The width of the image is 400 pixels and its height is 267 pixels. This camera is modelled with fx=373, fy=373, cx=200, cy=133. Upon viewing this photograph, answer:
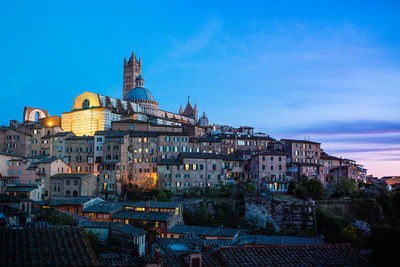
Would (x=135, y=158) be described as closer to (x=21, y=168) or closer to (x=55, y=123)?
(x=21, y=168)

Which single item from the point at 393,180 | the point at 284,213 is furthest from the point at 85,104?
the point at 393,180

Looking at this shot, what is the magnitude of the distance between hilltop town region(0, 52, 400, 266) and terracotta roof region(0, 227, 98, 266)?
1960cm

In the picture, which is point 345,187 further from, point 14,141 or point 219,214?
point 14,141

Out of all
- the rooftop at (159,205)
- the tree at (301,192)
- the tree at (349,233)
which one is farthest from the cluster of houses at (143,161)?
the tree at (349,233)

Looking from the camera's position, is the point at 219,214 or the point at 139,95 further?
the point at 139,95

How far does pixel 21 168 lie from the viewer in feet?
201

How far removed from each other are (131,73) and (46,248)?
126m

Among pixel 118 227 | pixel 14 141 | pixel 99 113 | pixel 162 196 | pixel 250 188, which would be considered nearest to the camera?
pixel 118 227

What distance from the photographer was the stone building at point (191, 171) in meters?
67.6

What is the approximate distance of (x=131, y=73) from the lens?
134 metres

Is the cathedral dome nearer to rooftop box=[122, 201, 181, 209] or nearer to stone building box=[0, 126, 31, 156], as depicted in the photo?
stone building box=[0, 126, 31, 156]

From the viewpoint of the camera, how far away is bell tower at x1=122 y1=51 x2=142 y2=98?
133 meters

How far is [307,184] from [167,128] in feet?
110

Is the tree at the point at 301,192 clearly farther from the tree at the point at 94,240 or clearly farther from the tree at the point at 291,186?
the tree at the point at 94,240
